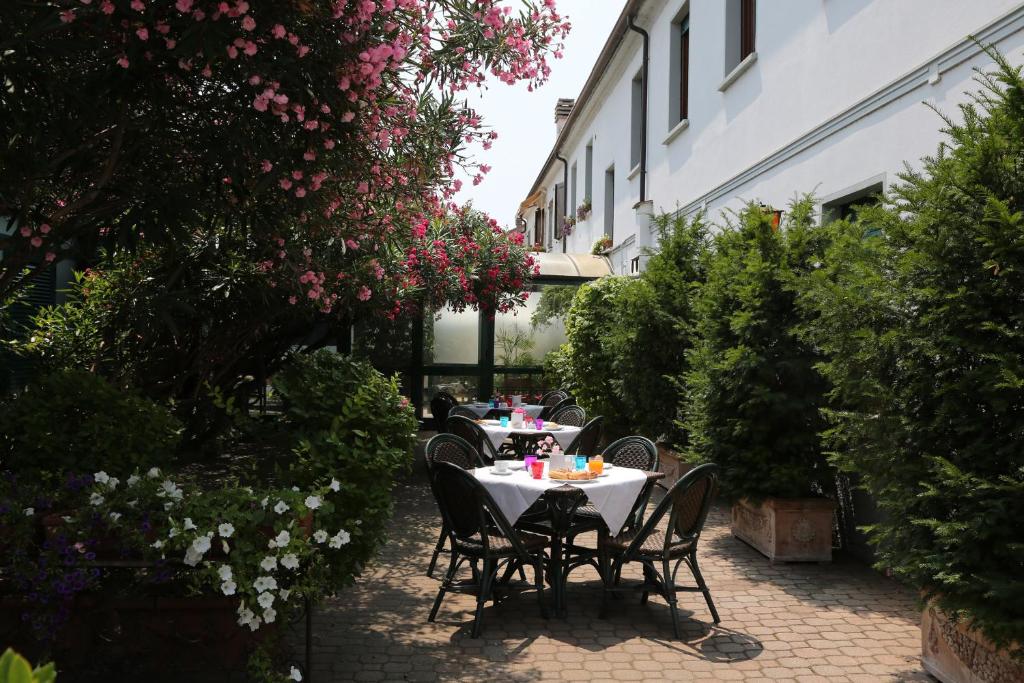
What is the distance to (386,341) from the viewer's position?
1498 centimetres

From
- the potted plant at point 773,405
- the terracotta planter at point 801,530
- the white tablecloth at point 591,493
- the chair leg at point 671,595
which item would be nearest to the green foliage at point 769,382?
the potted plant at point 773,405

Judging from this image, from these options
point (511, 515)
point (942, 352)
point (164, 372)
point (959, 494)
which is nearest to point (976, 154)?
point (942, 352)

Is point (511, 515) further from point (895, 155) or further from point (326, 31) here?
point (895, 155)

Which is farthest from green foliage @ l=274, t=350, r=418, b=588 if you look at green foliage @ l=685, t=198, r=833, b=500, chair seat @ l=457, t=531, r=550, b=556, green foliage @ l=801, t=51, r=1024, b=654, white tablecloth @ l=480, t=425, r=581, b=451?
white tablecloth @ l=480, t=425, r=581, b=451

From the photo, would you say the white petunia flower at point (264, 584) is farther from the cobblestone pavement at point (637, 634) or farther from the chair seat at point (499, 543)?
the chair seat at point (499, 543)

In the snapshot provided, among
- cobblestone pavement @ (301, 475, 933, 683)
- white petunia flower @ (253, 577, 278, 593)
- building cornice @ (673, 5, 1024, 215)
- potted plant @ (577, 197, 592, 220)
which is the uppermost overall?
potted plant @ (577, 197, 592, 220)

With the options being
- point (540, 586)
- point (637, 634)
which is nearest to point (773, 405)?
point (637, 634)

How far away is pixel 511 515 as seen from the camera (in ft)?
18.2

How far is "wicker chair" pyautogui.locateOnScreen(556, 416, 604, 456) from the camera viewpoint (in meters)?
8.18

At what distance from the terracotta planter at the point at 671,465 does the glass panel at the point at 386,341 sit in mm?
5866

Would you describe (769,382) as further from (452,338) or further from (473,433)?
(452,338)

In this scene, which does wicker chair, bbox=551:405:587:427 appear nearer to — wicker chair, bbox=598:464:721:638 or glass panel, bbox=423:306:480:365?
wicker chair, bbox=598:464:721:638

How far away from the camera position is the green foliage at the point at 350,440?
171 inches

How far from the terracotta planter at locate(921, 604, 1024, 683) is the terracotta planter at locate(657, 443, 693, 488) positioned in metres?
5.33
